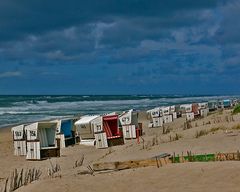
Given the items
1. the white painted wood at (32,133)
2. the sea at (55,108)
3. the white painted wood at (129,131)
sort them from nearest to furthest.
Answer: the white painted wood at (32,133) → the white painted wood at (129,131) → the sea at (55,108)

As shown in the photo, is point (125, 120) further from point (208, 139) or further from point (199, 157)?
point (199, 157)

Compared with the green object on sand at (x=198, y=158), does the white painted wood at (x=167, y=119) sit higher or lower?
higher

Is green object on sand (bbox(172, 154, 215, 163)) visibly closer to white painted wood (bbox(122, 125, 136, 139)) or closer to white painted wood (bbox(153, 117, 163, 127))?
white painted wood (bbox(122, 125, 136, 139))

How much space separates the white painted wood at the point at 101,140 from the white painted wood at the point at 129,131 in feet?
11.3

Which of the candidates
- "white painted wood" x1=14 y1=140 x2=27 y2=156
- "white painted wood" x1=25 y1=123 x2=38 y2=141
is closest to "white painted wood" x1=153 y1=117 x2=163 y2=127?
"white painted wood" x1=14 y1=140 x2=27 y2=156

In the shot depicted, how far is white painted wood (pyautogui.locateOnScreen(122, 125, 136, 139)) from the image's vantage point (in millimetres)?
24422

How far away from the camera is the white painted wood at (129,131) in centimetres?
2442

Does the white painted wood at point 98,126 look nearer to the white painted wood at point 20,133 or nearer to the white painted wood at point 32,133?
the white painted wood at point 20,133

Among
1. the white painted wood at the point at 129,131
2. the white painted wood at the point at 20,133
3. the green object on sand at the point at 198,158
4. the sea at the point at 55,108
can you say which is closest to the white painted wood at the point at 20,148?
the white painted wood at the point at 20,133

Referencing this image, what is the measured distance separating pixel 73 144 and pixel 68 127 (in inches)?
36.7

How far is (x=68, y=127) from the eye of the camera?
23469 millimetres

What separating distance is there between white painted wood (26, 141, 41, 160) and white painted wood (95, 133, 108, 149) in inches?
141

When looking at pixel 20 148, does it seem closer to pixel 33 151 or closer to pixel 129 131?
pixel 33 151

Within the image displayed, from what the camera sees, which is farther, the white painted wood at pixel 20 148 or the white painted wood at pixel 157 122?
the white painted wood at pixel 157 122
